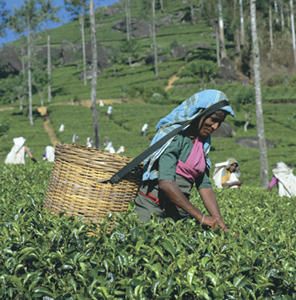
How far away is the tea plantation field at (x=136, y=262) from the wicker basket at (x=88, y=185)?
14 cm

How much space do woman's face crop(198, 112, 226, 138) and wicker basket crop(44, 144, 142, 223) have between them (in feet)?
2.01

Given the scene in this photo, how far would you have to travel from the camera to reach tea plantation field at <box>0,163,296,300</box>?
1912mm

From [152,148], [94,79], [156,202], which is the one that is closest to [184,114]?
[152,148]

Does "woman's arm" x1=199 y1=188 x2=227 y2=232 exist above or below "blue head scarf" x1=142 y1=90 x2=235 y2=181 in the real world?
below

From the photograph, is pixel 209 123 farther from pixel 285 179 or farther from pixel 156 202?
pixel 285 179

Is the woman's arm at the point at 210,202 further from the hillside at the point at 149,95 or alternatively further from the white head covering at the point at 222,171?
the hillside at the point at 149,95

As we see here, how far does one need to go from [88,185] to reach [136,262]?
891 mm

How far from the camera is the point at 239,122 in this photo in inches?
1395

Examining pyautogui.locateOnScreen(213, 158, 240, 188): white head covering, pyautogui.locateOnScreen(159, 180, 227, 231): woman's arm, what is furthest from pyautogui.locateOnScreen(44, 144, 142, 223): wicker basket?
pyautogui.locateOnScreen(213, 158, 240, 188): white head covering

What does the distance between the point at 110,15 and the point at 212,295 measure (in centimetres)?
12647

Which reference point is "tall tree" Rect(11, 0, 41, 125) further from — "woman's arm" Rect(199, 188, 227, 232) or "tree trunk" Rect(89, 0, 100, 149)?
"woman's arm" Rect(199, 188, 227, 232)

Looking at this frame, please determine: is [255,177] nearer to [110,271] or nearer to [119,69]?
[110,271]

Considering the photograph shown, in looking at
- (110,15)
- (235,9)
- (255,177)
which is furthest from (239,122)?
(110,15)

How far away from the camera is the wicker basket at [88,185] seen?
2.81m
